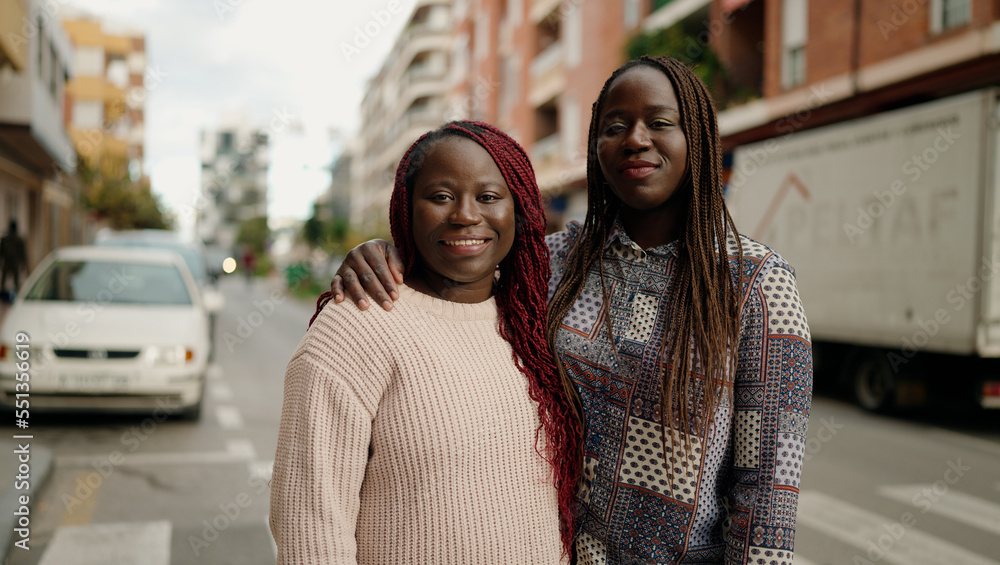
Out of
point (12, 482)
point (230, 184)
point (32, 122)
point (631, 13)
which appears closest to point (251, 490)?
point (12, 482)

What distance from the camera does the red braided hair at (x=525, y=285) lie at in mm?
1709

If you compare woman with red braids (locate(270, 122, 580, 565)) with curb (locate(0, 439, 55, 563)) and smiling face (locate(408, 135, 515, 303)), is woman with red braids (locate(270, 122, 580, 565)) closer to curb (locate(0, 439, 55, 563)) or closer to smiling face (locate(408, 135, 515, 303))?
smiling face (locate(408, 135, 515, 303))

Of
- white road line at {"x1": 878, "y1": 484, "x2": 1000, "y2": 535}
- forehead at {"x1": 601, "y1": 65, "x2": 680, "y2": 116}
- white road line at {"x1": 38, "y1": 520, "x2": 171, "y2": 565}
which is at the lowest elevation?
white road line at {"x1": 878, "y1": 484, "x2": 1000, "y2": 535}

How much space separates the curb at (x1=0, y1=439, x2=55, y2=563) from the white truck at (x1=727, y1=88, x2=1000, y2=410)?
311 inches

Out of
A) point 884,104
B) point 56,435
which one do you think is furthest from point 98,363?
point 884,104

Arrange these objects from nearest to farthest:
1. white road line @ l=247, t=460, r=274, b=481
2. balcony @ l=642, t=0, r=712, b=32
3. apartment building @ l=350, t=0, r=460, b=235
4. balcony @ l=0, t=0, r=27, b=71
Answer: white road line @ l=247, t=460, r=274, b=481, balcony @ l=0, t=0, r=27, b=71, balcony @ l=642, t=0, r=712, b=32, apartment building @ l=350, t=0, r=460, b=235

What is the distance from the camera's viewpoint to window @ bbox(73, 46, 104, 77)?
1395 inches

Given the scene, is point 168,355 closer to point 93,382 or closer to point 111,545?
point 93,382

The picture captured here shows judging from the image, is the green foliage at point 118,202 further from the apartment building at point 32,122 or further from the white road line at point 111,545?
the white road line at point 111,545

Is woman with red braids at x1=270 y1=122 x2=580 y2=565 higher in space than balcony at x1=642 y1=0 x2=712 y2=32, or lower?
lower

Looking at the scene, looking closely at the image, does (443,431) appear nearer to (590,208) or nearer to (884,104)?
(590,208)

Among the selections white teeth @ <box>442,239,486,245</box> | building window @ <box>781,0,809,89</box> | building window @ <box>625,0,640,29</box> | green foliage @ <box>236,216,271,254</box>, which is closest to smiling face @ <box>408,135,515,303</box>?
white teeth @ <box>442,239,486,245</box>

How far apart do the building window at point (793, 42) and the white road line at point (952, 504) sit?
33.0 ft

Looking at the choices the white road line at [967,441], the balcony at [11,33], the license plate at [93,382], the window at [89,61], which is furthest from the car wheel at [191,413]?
the window at [89,61]
